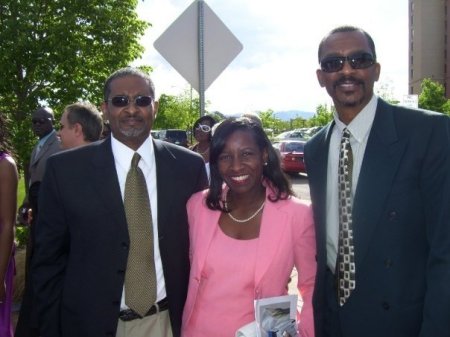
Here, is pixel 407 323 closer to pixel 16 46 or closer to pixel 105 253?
pixel 105 253

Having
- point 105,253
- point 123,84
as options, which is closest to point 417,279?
point 105,253

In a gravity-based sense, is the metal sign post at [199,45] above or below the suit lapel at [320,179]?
above

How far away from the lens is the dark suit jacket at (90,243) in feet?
9.15

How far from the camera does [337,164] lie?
9.45 feet

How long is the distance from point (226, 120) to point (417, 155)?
3.92 ft

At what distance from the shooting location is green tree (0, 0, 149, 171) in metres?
11.5

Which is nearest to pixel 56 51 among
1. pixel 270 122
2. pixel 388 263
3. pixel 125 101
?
pixel 125 101

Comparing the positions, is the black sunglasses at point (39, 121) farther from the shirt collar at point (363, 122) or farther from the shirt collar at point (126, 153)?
the shirt collar at point (363, 122)

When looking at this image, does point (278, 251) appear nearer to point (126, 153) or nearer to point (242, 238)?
point (242, 238)

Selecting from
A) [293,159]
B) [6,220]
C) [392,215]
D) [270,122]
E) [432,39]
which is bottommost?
[293,159]

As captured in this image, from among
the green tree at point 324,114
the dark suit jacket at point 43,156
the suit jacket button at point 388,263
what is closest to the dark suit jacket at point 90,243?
the suit jacket button at point 388,263

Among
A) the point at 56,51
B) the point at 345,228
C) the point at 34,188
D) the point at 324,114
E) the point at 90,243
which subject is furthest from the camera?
the point at 324,114

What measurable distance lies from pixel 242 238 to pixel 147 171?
2.29 feet

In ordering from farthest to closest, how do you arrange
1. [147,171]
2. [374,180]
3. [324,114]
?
[324,114] → [147,171] → [374,180]
